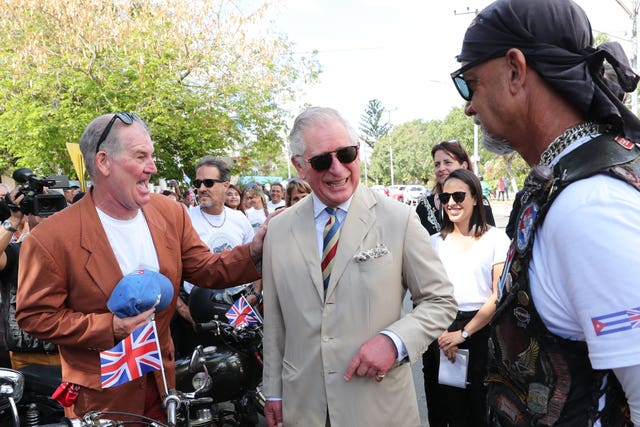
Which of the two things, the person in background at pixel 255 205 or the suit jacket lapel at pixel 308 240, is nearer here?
the suit jacket lapel at pixel 308 240

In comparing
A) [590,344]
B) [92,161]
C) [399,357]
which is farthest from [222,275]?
[590,344]

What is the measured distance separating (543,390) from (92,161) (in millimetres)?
2157

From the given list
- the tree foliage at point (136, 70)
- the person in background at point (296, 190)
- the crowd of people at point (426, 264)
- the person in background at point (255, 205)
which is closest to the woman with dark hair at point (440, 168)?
the crowd of people at point (426, 264)

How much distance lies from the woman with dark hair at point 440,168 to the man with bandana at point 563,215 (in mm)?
2777

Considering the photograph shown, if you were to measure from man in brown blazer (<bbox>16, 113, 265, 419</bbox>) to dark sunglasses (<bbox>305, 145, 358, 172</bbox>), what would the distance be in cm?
59

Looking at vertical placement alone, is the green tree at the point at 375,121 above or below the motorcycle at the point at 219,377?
above

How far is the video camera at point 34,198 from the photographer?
369 cm

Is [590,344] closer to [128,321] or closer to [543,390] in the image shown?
[543,390]

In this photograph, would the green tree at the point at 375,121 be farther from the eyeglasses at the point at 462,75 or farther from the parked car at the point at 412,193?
the eyeglasses at the point at 462,75

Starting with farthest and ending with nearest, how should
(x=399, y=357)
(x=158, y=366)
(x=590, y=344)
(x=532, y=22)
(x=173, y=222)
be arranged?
(x=173, y=222) → (x=158, y=366) → (x=399, y=357) → (x=532, y=22) → (x=590, y=344)

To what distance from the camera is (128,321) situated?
2.23 metres

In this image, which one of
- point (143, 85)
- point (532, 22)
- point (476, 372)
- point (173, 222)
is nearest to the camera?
point (532, 22)

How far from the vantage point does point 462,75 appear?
57.9 inches

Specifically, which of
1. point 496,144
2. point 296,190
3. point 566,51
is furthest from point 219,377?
point 566,51
